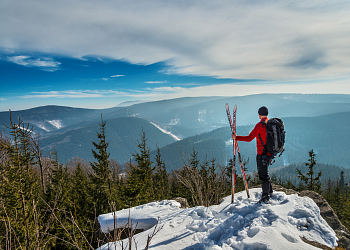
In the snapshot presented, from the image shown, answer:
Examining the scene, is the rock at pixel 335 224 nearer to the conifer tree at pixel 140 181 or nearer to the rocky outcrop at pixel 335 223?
the rocky outcrop at pixel 335 223

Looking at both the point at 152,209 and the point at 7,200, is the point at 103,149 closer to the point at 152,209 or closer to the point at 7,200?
the point at 7,200

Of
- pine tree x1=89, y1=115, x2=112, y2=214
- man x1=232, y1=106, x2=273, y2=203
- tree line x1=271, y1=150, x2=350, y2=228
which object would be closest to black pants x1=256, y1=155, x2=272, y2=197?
man x1=232, y1=106, x2=273, y2=203

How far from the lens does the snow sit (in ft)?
13.1

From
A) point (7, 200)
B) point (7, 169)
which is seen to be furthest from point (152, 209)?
point (7, 169)

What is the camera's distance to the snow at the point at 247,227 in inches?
157

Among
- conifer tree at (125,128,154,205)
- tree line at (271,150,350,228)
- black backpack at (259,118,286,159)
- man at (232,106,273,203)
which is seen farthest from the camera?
tree line at (271,150,350,228)

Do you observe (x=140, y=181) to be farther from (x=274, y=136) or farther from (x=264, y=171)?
(x=274, y=136)

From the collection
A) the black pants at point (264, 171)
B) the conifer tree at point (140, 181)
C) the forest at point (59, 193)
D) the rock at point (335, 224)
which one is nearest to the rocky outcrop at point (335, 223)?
the rock at point (335, 224)

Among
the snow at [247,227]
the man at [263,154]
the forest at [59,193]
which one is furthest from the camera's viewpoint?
the forest at [59,193]

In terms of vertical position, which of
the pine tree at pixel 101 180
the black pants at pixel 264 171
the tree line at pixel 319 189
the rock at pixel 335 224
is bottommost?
the tree line at pixel 319 189

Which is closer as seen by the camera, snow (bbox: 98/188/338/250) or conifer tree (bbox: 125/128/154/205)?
snow (bbox: 98/188/338/250)

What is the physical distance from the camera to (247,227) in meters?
4.47

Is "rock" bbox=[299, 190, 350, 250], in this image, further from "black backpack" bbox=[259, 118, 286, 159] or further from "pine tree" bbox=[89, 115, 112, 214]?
"pine tree" bbox=[89, 115, 112, 214]

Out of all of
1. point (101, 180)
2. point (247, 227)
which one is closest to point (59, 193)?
point (247, 227)
